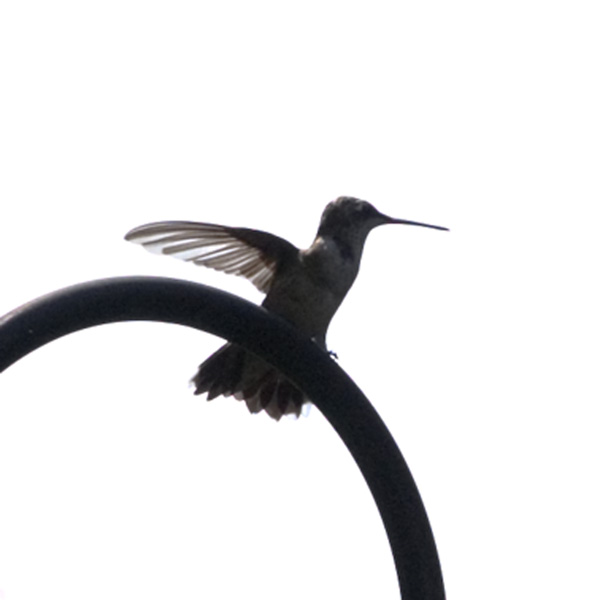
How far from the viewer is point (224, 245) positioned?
5629 mm

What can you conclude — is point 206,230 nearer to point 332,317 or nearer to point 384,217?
point 332,317

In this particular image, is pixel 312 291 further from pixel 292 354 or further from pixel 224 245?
pixel 292 354

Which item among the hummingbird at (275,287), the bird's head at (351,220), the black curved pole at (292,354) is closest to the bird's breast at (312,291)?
the hummingbird at (275,287)

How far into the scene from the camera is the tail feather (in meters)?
5.67

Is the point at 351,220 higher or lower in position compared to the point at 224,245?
higher

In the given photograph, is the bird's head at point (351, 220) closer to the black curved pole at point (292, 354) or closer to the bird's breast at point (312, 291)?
the bird's breast at point (312, 291)

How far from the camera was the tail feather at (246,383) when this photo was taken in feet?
18.6

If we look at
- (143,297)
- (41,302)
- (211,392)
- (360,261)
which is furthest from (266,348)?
(360,261)

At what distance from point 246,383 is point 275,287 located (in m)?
0.51

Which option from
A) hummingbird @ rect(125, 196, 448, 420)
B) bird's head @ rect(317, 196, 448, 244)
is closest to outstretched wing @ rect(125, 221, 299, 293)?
hummingbird @ rect(125, 196, 448, 420)

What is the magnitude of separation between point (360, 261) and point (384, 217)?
30 cm

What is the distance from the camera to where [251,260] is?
19.3 feet

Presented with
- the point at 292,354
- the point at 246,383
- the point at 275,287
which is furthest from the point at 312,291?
the point at 292,354

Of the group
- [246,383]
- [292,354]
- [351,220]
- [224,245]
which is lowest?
[292,354]
